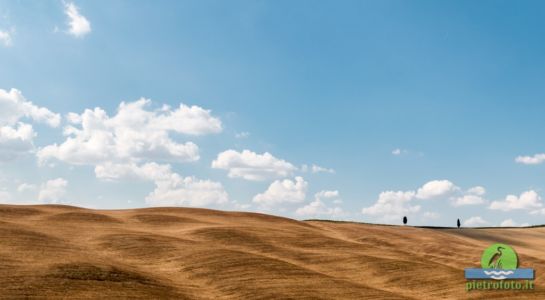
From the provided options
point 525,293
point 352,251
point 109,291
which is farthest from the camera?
point 352,251

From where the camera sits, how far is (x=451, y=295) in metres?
32.9

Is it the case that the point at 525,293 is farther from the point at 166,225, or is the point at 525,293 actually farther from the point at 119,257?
the point at 166,225

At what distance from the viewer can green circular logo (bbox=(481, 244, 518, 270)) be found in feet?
123

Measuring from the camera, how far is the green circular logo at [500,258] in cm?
3744

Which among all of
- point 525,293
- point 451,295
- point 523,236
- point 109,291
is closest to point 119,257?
point 109,291

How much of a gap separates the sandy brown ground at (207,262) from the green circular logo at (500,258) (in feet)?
6.83

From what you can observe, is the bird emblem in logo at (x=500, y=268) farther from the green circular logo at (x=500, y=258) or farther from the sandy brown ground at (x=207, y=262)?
the sandy brown ground at (x=207, y=262)

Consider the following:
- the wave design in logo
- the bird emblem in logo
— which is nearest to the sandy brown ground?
the bird emblem in logo

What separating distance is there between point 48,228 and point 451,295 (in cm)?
3457

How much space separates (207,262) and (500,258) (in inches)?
827
